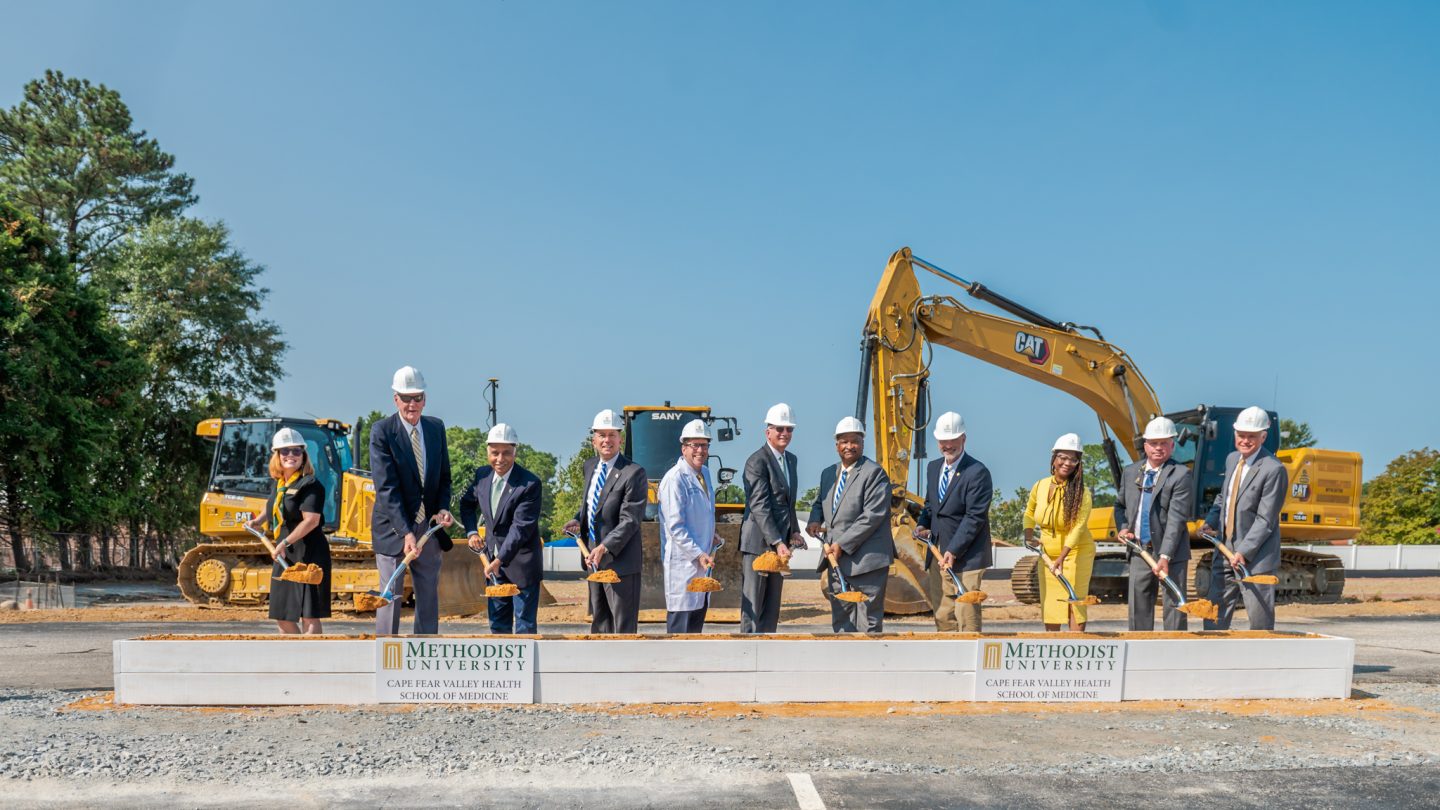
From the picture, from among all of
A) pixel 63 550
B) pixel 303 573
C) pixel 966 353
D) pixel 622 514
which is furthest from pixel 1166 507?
pixel 63 550

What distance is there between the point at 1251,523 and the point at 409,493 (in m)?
5.91

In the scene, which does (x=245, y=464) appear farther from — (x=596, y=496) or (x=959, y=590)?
(x=959, y=590)

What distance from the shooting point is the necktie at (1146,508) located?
363 inches

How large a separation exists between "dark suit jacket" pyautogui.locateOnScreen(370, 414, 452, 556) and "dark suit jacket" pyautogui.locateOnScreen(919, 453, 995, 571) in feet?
11.9

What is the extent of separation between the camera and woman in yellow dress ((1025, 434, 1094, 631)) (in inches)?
346

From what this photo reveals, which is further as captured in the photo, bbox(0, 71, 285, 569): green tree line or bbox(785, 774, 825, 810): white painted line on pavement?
bbox(0, 71, 285, 569): green tree line

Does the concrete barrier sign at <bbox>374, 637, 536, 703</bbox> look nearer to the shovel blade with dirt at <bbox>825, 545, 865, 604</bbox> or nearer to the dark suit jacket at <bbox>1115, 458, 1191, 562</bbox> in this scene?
the shovel blade with dirt at <bbox>825, 545, 865, 604</bbox>

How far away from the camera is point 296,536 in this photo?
8.02 metres

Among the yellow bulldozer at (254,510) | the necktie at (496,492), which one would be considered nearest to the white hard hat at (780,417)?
the necktie at (496,492)

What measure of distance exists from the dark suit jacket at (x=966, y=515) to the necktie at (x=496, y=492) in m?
3.22

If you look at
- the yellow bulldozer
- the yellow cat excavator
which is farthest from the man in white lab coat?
the yellow bulldozer

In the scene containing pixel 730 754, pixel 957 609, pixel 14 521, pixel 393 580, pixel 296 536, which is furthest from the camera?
pixel 14 521

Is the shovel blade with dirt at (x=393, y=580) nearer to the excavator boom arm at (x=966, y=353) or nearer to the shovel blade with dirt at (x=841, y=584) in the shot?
the shovel blade with dirt at (x=841, y=584)

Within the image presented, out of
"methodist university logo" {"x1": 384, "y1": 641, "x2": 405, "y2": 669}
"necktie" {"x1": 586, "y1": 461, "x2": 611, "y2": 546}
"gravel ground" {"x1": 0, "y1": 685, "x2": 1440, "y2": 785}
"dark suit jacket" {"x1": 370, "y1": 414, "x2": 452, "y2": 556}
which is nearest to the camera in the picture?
"gravel ground" {"x1": 0, "y1": 685, "x2": 1440, "y2": 785}
